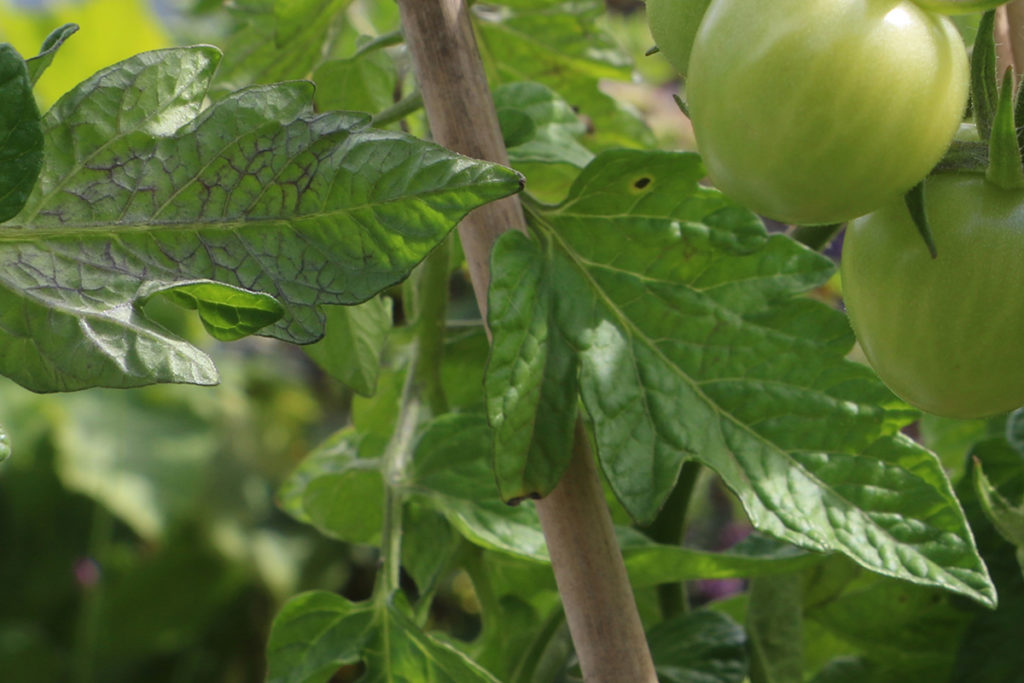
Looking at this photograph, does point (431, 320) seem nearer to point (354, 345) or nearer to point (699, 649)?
point (354, 345)

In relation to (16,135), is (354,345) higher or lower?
lower

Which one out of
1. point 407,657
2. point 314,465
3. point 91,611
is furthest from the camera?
point 91,611

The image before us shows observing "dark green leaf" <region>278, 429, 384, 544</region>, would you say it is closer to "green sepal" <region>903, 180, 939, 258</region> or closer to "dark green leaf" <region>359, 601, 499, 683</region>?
"dark green leaf" <region>359, 601, 499, 683</region>

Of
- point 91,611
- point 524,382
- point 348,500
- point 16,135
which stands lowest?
point 91,611

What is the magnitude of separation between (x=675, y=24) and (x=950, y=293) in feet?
0.30

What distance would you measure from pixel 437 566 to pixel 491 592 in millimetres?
36

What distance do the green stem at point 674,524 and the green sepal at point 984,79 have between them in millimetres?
181

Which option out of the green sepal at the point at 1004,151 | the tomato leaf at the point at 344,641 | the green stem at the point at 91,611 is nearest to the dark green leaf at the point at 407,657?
the tomato leaf at the point at 344,641

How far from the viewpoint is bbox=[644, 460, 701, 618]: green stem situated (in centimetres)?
41

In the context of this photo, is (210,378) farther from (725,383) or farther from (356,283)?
(725,383)

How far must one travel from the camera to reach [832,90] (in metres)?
0.22

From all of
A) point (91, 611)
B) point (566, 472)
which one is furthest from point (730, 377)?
point (91, 611)

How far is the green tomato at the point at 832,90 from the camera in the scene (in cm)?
22

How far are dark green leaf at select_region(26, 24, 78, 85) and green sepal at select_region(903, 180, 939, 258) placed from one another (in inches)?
7.5
